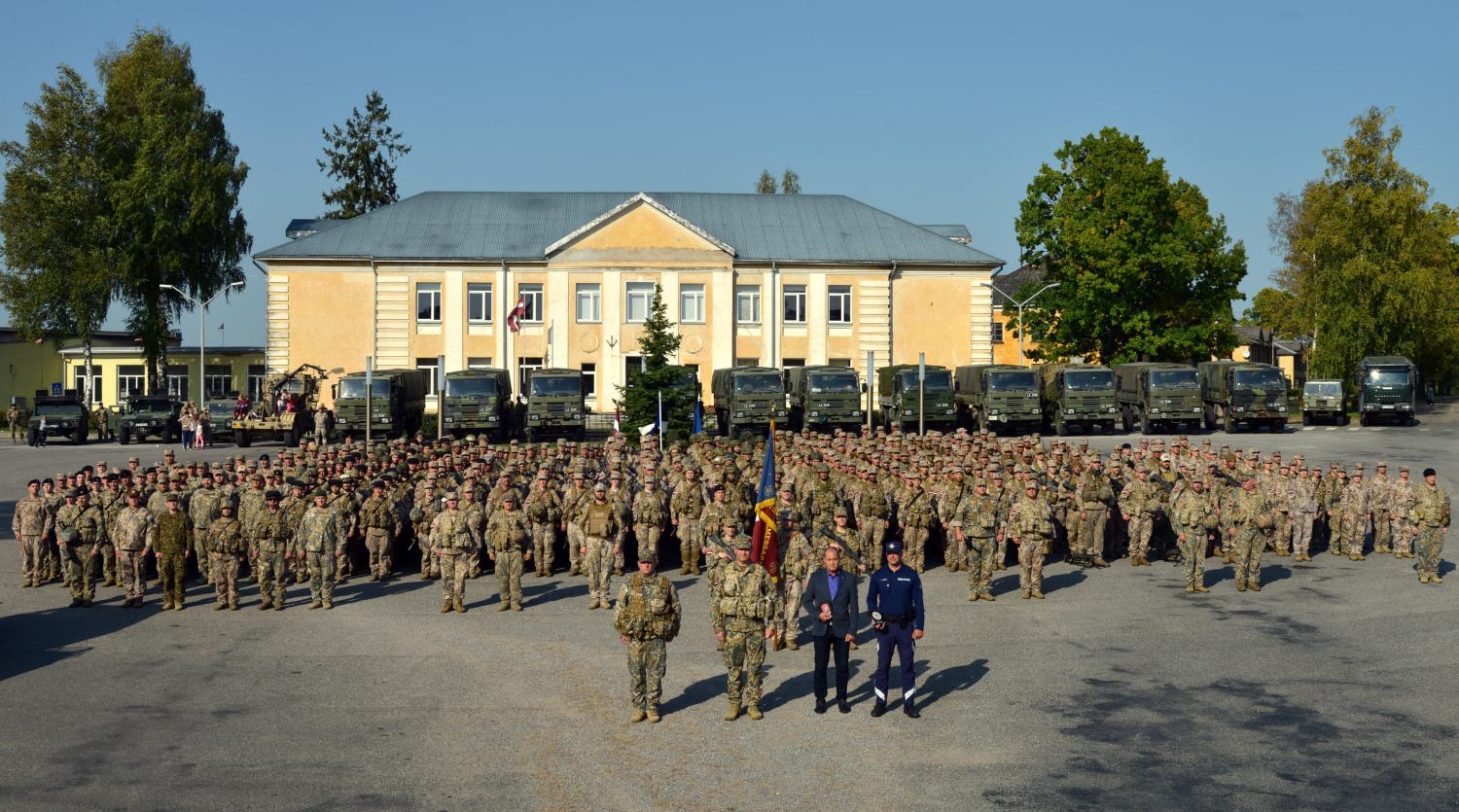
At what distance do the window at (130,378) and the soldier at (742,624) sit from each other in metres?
72.1

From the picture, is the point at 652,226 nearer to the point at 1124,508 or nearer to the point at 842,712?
the point at 1124,508

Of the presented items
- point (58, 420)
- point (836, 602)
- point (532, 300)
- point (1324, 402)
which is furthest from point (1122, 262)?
point (836, 602)

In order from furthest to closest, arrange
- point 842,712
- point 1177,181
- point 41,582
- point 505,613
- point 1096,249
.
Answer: point 1177,181 → point 1096,249 → point 41,582 → point 505,613 → point 842,712

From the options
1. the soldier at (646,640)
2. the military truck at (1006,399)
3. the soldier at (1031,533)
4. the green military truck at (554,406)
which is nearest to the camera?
the soldier at (646,640)

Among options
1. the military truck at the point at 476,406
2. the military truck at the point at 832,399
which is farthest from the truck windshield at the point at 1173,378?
the military truck at the point at 476,406

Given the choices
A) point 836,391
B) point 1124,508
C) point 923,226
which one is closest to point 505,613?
point 1124,508

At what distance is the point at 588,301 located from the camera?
59.6m

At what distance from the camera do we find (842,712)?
1335cm

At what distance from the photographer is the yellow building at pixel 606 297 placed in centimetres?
5916

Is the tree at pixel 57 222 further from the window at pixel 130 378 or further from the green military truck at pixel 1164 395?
the green military truck at pixel 1164 395

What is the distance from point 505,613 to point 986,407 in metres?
28.5

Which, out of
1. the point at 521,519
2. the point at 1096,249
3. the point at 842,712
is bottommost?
the point at 842,712

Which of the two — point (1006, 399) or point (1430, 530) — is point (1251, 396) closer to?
point (1006, 399)

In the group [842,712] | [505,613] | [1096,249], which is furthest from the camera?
[1096,249]
